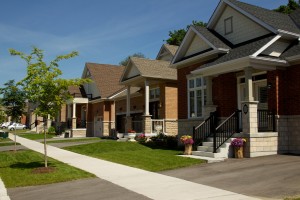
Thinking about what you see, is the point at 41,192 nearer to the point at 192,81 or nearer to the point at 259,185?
the point at 259,185

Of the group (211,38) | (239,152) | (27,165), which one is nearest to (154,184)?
(239,152)

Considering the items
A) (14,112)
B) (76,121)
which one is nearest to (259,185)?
(14,112)

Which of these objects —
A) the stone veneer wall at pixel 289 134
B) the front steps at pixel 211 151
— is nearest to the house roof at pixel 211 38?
the stone veneer wall at pixel 289 134

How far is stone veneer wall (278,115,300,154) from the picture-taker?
14.6 metres

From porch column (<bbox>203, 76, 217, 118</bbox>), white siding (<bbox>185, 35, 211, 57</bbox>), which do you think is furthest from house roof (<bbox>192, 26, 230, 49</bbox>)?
porch column (<bbox>203, 76, 217, 118</bbox>)

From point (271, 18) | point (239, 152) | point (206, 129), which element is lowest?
point (239, 152)

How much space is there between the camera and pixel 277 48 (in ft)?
50.9

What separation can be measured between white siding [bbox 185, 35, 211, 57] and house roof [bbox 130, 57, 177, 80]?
4071 mm

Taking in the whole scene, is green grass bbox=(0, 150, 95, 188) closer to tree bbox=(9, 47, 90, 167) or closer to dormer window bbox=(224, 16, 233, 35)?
tree bbox=(9, 47, 90, 167)

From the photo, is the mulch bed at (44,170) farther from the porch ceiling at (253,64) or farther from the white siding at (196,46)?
the white siding at (196,46)

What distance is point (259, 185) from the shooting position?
862 cm

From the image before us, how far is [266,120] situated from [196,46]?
21.6ft

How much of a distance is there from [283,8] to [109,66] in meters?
19.6

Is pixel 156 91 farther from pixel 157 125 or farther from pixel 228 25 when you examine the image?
pixel 228 25
